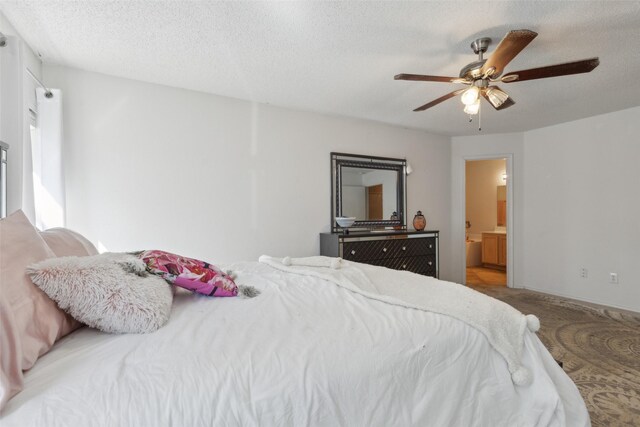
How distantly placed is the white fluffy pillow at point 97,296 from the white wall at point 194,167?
6.77 ft

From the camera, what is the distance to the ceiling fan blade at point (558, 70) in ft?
6.05

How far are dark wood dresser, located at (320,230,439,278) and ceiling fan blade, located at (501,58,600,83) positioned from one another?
214 centimetres

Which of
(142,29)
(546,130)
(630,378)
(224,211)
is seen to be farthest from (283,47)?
(546,130)

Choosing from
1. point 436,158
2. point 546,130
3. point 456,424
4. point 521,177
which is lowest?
point 456,424

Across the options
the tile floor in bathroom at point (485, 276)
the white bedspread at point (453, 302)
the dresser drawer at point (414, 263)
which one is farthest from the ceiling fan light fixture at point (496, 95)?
the tile floor in bathroom at point (485, 276)

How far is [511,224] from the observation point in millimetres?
4793

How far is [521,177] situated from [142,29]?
5.06m

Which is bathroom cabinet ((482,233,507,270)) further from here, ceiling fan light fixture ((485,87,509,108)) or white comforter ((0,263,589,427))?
white comforter ((0,263,589,427))

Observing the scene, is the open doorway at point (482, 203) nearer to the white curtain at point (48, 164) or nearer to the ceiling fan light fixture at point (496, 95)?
the ceiling fan light fixture at point (496, 95)

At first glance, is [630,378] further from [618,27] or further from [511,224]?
[511,224]

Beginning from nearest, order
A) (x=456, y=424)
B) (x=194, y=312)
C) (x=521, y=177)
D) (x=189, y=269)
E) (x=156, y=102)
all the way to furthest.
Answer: (x=456, y=424), (x=194, y=312), (x=189, y=269), (x=156, y=102), (x=521, y=177)

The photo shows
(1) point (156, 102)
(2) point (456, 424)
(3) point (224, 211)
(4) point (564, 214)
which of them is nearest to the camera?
(2) point (456, 424)

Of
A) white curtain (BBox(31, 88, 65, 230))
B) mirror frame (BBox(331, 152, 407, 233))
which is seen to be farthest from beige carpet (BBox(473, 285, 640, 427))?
white curtain (BBox(31, 88, 65, 230))

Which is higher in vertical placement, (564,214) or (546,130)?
(546,130)
